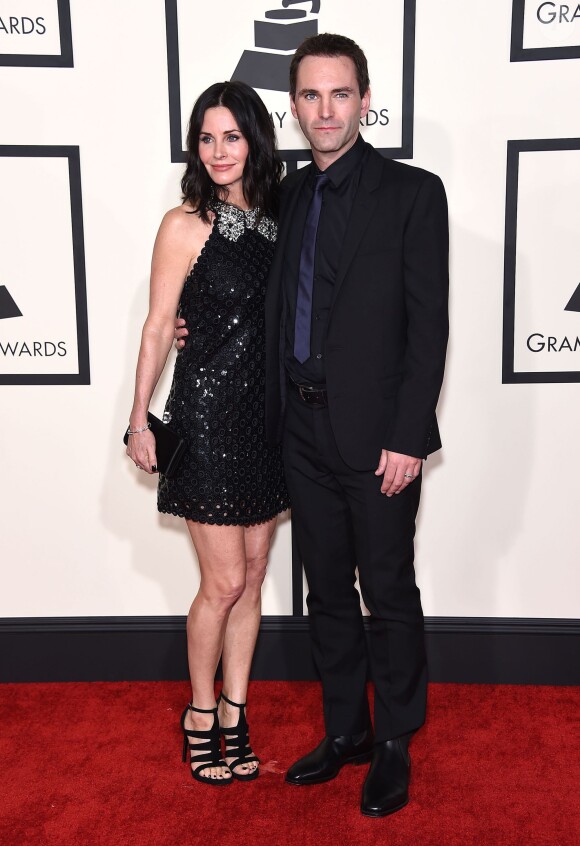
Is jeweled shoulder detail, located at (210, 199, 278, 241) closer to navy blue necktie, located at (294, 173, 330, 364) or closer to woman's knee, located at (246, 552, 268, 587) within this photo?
navy blue necktie, located at (294, 173, 330, 364)

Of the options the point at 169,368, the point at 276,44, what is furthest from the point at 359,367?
the point at 276,44

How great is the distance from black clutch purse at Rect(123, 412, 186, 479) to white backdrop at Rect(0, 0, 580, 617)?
0.61 meters

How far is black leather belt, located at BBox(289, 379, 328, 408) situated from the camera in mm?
2305

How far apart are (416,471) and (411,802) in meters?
0.92

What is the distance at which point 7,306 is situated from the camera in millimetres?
2955

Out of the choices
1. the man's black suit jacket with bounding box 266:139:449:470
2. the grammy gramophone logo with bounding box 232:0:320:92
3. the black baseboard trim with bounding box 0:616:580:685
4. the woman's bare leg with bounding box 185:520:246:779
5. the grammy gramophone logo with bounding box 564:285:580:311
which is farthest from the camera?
the black baseboard trim with bounding box 0:616:580:685

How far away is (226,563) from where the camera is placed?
8.15ft

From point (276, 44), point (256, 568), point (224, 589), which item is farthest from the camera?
point (276, 44)

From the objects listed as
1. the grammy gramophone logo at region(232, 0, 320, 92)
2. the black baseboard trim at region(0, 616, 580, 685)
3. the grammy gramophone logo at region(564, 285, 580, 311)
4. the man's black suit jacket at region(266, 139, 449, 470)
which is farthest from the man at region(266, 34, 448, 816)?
the grammy gramophone logo at region(564, 285, 580, 311)

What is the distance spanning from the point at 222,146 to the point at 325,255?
0.40 meters

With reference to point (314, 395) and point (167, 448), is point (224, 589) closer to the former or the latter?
point (167, 448)

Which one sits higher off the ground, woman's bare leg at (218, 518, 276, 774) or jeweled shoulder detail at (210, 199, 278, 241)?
jeweled shoulder detail at (210, 199, 278, 241)

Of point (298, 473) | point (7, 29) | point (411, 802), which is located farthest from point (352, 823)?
point (7, 29)

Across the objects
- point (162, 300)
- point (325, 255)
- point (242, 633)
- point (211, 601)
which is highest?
point (325, 255)
